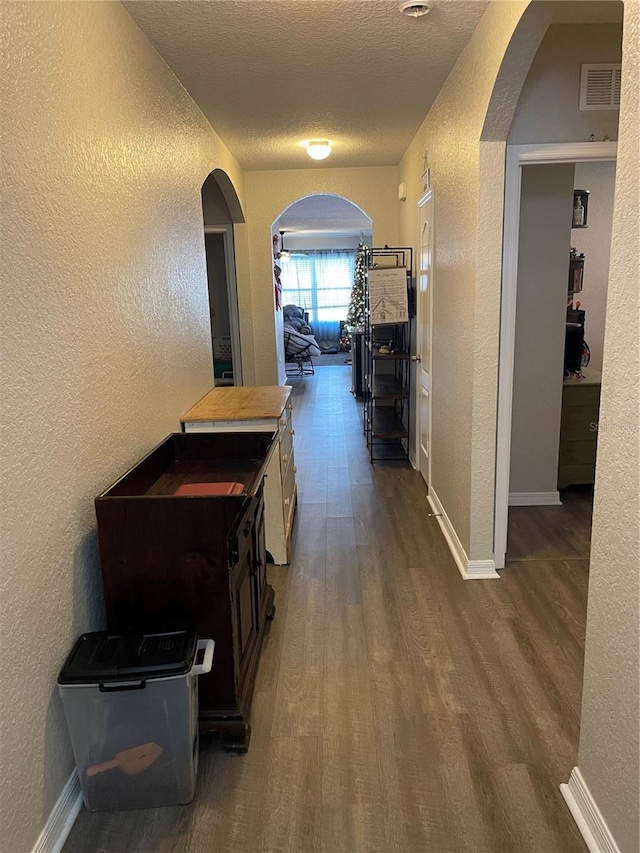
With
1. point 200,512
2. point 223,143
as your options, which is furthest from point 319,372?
point 200,512

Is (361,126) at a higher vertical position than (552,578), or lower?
higher

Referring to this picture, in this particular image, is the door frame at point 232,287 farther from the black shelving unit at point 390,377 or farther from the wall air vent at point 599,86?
the wall air vent at point 599,86

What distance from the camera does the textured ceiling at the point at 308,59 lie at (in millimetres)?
2350

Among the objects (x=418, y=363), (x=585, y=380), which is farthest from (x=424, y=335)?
(x=585, y=380)

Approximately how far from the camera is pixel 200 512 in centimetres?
176

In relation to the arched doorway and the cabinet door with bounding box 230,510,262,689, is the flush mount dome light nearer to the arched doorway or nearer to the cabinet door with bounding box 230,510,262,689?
the arched doorway

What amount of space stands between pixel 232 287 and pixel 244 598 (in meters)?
4.38

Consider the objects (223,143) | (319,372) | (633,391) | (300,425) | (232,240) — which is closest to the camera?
(633,391)

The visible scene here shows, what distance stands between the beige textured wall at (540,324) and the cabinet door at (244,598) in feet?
7.21

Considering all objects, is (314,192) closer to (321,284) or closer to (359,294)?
(359,294)

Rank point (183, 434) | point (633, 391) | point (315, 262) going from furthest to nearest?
1. point (315, 262)
2. point (183, 434)
3. point (633, 391)

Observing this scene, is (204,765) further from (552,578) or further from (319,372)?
(319,372)

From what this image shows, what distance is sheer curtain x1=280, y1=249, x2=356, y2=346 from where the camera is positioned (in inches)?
515

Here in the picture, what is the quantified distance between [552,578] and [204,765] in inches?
74.2
